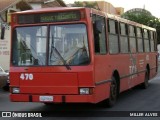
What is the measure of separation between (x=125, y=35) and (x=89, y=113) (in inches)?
165

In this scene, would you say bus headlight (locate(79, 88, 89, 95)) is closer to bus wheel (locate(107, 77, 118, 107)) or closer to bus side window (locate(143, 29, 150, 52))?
bus wheel (locate(107, 77, 118, 107))

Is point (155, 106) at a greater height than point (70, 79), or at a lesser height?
lesser

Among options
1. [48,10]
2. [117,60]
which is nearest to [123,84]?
[117,60]

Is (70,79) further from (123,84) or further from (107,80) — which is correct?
(123,84)

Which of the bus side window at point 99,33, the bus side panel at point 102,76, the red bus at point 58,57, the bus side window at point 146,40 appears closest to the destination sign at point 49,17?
the red bus at point 58,57

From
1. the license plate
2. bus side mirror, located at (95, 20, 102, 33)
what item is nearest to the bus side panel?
bus side mirror, located at (95, 20, 102, 33)

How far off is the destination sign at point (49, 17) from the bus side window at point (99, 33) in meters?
0.57

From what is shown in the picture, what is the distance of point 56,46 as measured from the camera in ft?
36.2

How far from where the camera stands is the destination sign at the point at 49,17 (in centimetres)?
1099

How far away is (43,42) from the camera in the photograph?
11.1 meters

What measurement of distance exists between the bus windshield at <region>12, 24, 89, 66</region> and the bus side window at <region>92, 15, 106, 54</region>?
1.36ft

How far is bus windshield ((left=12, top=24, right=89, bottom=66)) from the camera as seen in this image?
10.9 meters

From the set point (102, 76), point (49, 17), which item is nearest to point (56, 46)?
point (49, 17)

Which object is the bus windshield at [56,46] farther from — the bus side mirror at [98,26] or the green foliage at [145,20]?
the green foliage at [145,20]
